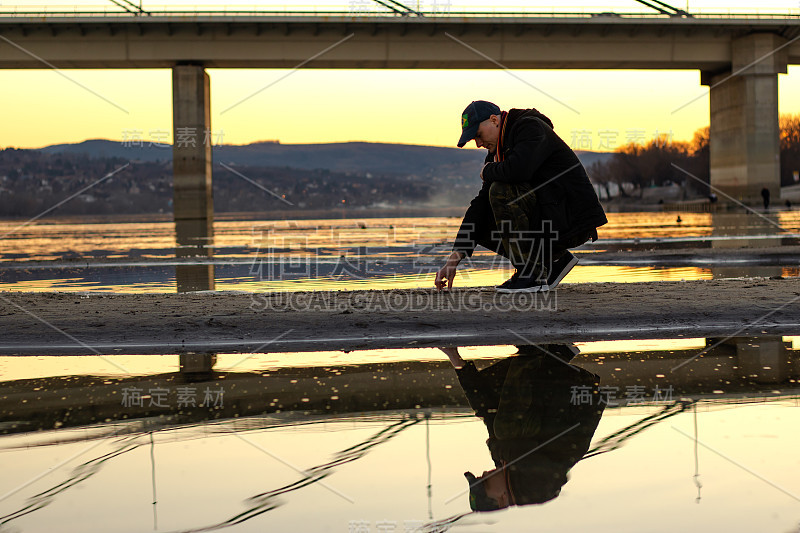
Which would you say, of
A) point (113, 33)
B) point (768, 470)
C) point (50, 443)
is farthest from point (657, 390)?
point (113, 33)

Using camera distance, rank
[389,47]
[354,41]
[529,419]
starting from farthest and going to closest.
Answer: [389,47] → [354,41] → [529,419]

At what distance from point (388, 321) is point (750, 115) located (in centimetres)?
5316

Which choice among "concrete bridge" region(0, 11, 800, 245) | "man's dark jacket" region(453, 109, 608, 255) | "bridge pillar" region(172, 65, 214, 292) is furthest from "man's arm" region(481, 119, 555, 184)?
"bridge pillar" region(172, 65, 214, 292)

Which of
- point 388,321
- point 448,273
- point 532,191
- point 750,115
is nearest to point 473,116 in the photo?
point 532,191

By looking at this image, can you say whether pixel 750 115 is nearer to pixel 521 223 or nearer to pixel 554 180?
pixel 554 180

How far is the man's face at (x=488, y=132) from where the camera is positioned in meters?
5.81

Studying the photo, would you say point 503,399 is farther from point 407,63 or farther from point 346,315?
point 407,63

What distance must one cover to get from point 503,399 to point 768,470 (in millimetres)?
1215

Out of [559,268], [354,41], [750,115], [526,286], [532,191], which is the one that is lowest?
[526,286]

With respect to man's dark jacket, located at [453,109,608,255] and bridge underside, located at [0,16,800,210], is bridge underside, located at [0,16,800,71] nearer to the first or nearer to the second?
bridge underside, located at [0,16,800,210]

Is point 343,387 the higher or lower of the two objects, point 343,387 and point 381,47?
the lower

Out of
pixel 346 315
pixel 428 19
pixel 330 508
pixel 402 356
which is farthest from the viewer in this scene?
pixel 428 19

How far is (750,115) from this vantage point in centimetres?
5281

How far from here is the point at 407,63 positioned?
48.8m
